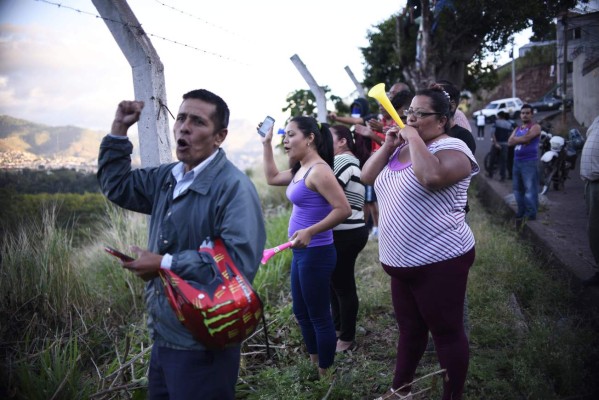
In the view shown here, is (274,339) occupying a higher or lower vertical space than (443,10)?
lower

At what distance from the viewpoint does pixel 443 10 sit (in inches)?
540

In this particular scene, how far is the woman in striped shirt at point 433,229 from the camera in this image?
255 centimetres

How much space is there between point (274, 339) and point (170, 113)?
203 cm

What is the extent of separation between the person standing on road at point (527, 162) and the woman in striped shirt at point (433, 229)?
4666 mm

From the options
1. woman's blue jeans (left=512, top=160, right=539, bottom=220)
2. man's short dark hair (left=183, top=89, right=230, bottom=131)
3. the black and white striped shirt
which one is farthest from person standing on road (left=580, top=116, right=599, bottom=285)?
man's short dark hair (left=183, top=89, right=230, bottom=131)

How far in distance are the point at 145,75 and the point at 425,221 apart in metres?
1.94

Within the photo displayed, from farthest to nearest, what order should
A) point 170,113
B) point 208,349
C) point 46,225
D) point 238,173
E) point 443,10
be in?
point 443,10
point 46,225
point 170,113
point 238,173
point 208,349

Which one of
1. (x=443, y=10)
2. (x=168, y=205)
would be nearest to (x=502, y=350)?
(x=168, y=205)

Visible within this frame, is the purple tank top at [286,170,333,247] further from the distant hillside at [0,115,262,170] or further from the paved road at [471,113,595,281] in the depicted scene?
the paved road at [471,113,595,281]

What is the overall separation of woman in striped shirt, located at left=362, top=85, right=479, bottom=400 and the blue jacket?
3.10ft

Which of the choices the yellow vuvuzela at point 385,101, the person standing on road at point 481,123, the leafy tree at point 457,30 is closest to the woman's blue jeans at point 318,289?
the yellow vuvuzela at point 385,101

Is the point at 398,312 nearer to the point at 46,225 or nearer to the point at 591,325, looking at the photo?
the point at 591,325

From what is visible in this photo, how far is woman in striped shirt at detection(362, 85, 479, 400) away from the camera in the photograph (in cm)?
255

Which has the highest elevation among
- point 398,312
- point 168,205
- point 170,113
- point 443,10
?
point 443,10
